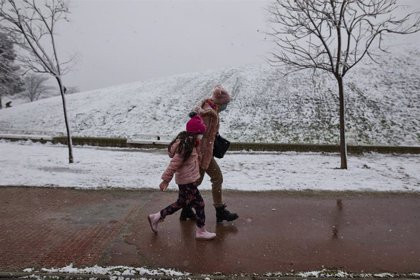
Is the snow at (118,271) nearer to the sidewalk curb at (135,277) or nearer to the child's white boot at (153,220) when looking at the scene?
the sidewalk curb at (135,277)

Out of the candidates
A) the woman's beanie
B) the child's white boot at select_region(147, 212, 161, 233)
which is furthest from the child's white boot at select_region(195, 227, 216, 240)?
the woman's beanie

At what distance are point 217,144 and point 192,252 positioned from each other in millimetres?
1703

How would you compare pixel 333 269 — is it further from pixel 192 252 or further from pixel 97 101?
pixel 97 101

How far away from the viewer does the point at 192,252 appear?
4898 millimetres

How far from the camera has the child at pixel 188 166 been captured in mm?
5168

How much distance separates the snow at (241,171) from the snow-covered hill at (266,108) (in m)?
4.46

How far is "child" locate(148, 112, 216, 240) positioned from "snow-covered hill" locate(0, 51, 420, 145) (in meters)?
12.9

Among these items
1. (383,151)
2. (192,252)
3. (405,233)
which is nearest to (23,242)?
(192,252)

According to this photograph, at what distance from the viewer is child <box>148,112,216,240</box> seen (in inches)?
203

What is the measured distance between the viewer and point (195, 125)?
5180 millimetres

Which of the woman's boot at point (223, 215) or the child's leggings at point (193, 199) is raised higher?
the child's leggings at point (193, 199)

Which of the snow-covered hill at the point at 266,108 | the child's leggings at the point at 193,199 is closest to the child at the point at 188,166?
the child's leggings at the point at 193,199

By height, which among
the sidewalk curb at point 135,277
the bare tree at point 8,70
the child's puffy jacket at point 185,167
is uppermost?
the bare tree at point 8,70

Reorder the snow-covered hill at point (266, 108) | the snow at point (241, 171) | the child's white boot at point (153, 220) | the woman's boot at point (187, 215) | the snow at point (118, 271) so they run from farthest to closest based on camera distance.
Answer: the snow-covered hill at point (266, 108), the snow at point (241, 171), the woman's boot at point (187, 215), the child's white boot at point (153, 220), the snow at point (118, 271)
